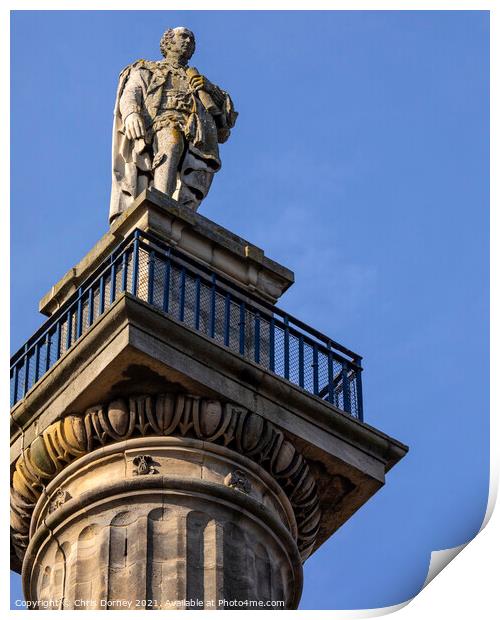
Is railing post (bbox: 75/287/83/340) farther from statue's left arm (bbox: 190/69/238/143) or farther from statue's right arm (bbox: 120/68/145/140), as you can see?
statue's left arm (bbox: 190/69/238/143)

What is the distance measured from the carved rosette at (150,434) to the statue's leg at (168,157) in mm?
4239

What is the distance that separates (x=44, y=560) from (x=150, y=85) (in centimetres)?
690

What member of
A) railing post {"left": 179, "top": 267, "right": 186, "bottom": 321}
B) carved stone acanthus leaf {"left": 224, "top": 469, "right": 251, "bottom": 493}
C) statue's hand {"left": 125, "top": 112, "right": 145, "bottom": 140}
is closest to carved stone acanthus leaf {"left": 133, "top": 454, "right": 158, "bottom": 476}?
carved stone acanthus leaf {"left": 224, "top": 469, "right": 251, "bottom": 493}

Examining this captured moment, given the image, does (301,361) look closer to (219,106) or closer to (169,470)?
(169,470)

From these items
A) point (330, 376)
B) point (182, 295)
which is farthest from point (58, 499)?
point (330, 376)

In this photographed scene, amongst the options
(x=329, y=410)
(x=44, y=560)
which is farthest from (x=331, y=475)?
(x=44, y=560)

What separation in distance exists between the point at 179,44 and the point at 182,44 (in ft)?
0.12

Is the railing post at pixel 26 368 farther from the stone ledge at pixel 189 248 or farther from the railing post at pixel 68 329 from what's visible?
the stone ledge at pixel 189 248

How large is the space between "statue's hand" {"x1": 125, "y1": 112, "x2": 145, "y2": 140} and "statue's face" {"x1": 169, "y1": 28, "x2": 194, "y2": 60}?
1410 millimetres

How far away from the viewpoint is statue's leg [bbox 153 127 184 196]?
73.8ft

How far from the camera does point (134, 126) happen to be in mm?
22859

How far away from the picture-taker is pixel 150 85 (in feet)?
76.5

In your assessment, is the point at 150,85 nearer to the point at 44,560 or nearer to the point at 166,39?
the point at 166,39

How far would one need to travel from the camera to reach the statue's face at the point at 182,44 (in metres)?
24.0
